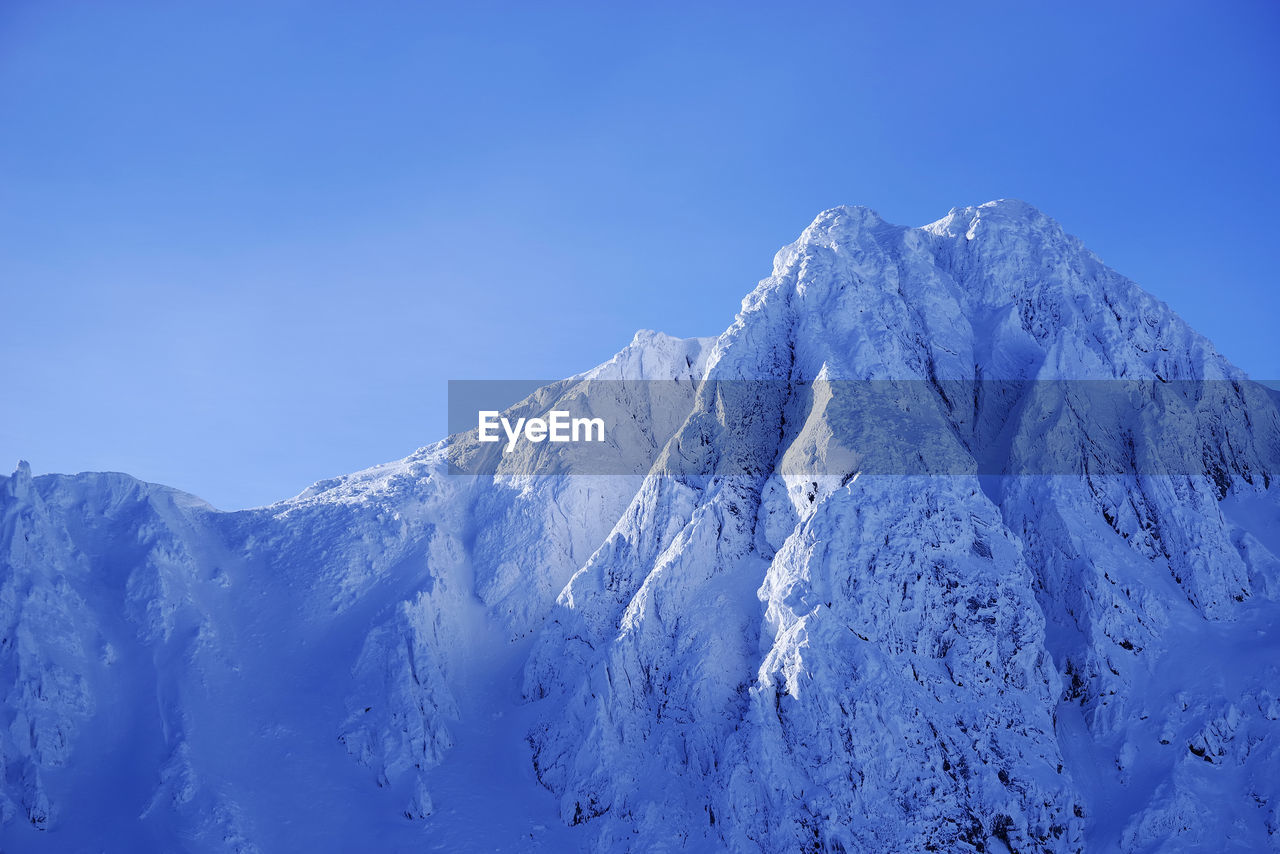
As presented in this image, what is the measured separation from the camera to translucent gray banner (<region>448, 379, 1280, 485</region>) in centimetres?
6150

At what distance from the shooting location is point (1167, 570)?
195ft

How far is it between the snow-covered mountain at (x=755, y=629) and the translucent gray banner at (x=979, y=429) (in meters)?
0.39

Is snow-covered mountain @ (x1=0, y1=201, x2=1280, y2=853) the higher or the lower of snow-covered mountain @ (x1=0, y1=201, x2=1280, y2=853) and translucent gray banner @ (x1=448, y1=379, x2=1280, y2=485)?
the lower

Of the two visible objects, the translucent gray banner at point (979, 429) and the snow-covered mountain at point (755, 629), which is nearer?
the snow-covered mountain at point (755, 629)

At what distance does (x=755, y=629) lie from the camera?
196ft

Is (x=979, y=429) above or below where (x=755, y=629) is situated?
above

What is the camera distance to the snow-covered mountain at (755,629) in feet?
167

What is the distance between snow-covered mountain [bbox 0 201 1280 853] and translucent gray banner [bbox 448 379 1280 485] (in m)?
0.39

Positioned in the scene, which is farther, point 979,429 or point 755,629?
point 979,429

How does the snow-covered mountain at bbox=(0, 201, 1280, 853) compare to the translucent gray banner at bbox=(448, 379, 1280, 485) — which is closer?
the snow-covered mountain at bbox=(0, 201, 1280, 853)

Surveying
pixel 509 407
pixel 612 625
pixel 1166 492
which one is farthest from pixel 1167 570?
pixel 509 407

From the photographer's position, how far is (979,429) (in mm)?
70312

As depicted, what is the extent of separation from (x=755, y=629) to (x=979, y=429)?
25.6 metres

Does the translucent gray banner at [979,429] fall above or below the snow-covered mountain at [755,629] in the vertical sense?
above
